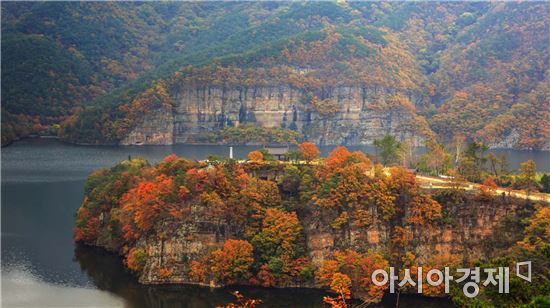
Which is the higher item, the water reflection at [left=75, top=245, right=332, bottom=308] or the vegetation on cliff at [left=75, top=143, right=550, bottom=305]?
the vegetation on cliff at [left=75, top=143, right=550, bottom=305]

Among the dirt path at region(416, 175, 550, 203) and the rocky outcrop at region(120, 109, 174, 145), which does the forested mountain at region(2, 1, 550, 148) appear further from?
the dirt path at region(416, 175, 550, 203)

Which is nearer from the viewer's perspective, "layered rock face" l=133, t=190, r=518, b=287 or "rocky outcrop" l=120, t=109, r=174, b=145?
"layered rock face" l=133, t=190, r=518, b=287

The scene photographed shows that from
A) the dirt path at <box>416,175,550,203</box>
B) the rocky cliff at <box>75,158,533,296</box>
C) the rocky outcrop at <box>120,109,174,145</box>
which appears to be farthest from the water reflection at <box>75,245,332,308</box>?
the rocky outcrop at <box>120,109,174,145</box>

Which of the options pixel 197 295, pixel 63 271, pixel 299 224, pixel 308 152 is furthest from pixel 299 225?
pixel 63 271

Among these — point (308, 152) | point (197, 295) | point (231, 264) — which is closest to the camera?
point (197, 295)

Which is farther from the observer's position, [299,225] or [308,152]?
[308,152]

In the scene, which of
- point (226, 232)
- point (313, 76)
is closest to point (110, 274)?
point (226, 232)

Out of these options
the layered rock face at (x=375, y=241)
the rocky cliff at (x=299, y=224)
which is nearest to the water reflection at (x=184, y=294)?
the rocky cliff at (x=299, y=224)

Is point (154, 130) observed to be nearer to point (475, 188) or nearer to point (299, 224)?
point (299, 224)
